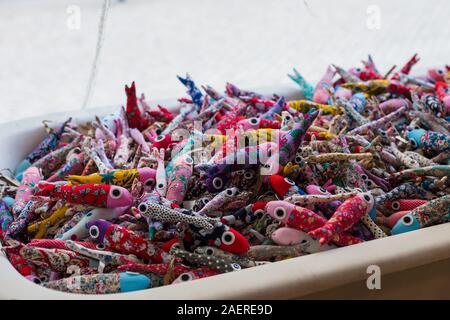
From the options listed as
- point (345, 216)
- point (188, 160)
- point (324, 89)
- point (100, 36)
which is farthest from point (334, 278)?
point (100, 36)

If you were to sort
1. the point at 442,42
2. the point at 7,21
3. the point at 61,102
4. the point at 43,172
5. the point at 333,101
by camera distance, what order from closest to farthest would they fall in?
the point at 43,172 → the point at 333,101 → the point at 61,102 → the point at 442,42 → the point at 7,21

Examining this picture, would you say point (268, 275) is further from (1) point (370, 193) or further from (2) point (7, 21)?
(2) point (7, 21)

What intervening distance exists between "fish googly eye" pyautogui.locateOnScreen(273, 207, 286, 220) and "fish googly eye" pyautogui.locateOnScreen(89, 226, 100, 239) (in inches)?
11.6

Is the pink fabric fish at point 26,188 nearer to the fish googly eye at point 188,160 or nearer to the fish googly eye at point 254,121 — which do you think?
the fish googly eye at point 188,160

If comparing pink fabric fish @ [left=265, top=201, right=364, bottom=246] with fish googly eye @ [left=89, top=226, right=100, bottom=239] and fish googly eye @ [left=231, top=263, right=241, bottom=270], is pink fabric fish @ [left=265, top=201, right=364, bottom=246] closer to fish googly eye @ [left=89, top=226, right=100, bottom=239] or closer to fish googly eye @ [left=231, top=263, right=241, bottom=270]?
fish googly eye @ [left=231, top=263, right=241, bottom=270]

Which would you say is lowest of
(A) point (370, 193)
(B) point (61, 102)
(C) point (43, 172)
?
(B) point (61, 102)

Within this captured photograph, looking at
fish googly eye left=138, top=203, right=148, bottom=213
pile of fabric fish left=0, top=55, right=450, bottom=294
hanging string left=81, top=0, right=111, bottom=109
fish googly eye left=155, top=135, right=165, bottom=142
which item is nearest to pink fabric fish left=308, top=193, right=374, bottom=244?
pile of fabric fish left=0, top=55, right=450, bottom=294

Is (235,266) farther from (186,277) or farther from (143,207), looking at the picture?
(143,207)

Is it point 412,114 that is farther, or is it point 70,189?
point 412,114

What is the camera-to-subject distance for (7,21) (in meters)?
3.29

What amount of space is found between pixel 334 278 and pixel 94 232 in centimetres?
40

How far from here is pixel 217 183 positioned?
3.21 feet
